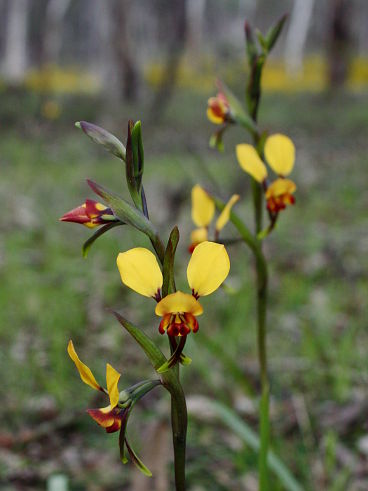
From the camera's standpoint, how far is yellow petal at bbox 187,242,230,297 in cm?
65

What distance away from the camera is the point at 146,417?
71.4 inches

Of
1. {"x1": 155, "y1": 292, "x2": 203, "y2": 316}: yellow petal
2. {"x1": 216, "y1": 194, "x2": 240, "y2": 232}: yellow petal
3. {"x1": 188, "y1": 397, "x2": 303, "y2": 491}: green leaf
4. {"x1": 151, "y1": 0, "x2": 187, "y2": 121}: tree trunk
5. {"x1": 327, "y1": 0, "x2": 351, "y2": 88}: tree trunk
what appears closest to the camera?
{"x1": 155, "y1": 292, "x2": 203, "y2": 316}: yellow petal

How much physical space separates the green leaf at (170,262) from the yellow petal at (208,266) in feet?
0.08

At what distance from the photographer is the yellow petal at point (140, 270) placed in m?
0.65

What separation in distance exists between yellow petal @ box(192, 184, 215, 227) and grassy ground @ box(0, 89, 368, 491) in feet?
0.72

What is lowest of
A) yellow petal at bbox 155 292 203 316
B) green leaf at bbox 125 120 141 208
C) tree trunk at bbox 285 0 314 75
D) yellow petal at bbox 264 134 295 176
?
yellow petal at bbox 155 292 203 316

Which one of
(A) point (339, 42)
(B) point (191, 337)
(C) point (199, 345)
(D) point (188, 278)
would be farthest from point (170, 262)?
(A) point (339, 42)

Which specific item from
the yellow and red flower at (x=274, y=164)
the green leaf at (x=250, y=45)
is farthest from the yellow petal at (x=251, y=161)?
the green leaf at (x=250, y=45)

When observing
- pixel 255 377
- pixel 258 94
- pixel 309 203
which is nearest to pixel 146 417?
pixel 255 377

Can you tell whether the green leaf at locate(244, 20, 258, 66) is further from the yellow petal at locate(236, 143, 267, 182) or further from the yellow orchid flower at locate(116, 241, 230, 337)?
the yellow orchid flower at locate(116, 241, 230, 337)

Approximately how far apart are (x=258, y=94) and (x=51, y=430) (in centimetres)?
124

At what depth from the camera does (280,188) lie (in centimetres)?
101

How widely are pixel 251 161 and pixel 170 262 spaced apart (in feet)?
1.26

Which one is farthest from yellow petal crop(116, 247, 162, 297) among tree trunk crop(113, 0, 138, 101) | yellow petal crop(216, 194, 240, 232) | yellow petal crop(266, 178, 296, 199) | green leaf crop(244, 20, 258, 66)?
tree trunk crop(113, 0, 138, 101)
